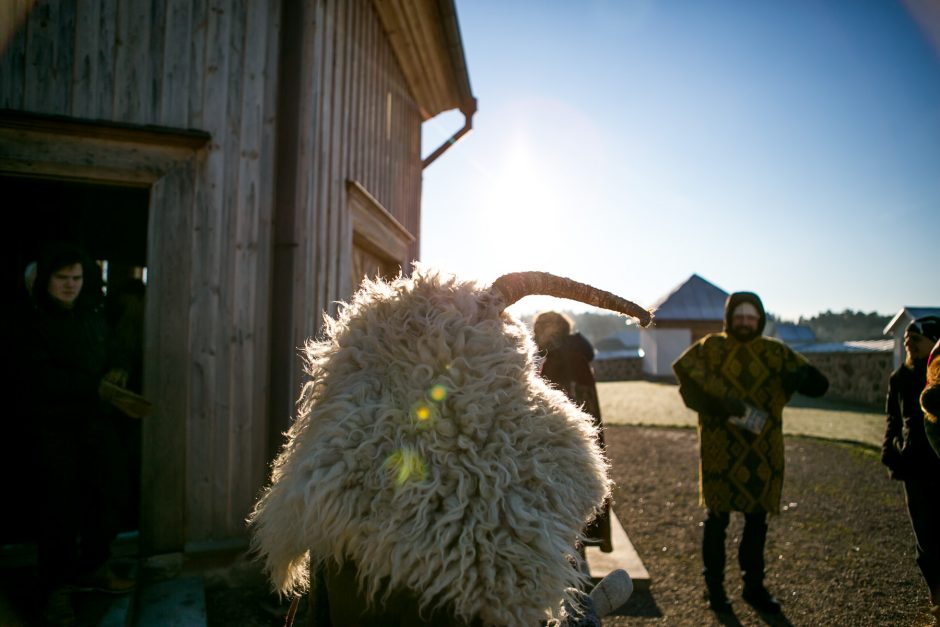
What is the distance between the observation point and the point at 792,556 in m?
4.04

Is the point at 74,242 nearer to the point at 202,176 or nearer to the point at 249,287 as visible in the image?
the point at 202,176

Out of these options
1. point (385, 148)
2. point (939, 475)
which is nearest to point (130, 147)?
point (385, 148)

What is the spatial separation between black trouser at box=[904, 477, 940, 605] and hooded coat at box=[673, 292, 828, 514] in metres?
0.69

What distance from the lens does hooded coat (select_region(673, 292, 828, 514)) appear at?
3.23m

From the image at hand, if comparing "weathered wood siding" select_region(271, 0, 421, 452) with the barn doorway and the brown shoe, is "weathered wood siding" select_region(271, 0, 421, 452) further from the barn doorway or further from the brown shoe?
the barn doorway

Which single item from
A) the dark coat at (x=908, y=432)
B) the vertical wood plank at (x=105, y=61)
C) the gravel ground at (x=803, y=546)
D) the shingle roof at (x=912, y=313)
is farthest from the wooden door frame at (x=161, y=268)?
the shingle roof at (x=912, y=313)

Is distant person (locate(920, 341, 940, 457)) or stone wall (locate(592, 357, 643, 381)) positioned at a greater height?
distant person (locate(920, 341, 940, 457))

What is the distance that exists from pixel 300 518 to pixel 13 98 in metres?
3.34

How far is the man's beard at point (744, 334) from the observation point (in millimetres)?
3369

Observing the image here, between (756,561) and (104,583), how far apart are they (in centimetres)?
388

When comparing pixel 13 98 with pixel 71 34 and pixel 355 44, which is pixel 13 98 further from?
pixel 355 44

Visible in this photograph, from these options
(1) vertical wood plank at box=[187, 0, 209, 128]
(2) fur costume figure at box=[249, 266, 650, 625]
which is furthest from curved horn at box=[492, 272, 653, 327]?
(1) vertical wood plank at box=[187, 0, 209, 128]

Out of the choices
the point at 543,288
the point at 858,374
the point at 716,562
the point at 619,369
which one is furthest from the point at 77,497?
the point at 619,369

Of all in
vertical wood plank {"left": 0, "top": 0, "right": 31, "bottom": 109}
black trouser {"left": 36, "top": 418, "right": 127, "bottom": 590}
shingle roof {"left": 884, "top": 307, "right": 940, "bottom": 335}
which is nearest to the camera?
black trouser {"left": 36, "top": 418, "right": 127, "bottom": 590}
